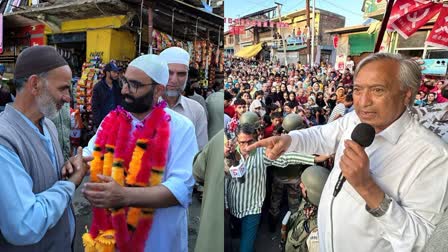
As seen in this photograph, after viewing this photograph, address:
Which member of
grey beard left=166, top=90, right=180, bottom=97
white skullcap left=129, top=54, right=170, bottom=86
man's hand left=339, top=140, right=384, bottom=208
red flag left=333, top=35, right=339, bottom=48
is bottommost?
man's hand left=339, top=140, right=384, bottom=208

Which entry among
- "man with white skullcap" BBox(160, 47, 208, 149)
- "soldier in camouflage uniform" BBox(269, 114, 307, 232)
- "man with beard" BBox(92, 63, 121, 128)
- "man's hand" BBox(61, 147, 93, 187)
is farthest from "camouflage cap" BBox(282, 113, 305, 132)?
"man with beard" BBox(92, 63, 121, 128)

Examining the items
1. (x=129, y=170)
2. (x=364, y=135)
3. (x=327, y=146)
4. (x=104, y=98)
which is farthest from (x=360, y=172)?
(x=104, y=98)

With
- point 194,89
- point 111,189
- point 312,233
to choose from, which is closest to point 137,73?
point 111,189

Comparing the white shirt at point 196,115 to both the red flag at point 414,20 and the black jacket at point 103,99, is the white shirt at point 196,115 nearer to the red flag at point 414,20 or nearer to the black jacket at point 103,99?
the red flag at point 414,20

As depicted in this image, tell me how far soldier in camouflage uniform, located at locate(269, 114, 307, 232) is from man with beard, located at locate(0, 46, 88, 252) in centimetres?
64

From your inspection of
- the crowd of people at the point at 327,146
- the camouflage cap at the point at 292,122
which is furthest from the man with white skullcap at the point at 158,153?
the camouflage cap at the point at 292,122

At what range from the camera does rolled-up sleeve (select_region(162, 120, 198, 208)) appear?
1085 mm

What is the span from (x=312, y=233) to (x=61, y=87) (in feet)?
3.13

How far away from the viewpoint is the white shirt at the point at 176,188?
1.10 meters

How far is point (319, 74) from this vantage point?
3.81 feet

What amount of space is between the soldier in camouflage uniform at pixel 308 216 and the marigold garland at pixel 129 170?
46 cm

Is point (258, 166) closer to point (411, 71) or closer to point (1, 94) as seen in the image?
point (411, 71)

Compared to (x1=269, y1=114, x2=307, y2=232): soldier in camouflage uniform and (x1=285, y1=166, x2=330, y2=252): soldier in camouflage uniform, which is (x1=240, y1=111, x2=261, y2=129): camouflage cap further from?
(x1=285, y1=166, x2=330, y2=252): soldier in camouflage uniform

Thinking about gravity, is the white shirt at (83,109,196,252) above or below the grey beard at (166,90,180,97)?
below
